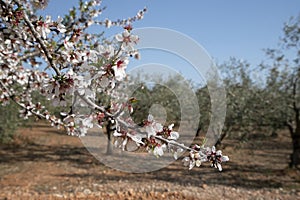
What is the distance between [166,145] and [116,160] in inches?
354

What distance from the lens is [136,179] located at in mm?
7809

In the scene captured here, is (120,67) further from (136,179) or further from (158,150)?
(136,179)

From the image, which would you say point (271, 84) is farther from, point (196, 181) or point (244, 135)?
point (196, 181)

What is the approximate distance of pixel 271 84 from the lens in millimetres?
10664

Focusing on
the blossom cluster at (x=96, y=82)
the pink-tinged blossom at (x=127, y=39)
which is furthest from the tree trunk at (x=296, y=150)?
the pink-tinged blossom at (x=127, y=39)

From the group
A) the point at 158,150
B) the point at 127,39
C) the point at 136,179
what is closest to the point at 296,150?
the point at 136,179

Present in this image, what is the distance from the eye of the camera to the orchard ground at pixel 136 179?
607 centimetres

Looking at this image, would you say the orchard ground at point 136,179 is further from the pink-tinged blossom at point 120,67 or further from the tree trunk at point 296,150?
the pink-tinged blossom at point 120,67

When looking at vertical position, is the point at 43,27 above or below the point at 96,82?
above

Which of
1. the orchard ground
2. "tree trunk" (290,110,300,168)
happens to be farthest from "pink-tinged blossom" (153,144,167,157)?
"tree trunk" (290,110,300,168)

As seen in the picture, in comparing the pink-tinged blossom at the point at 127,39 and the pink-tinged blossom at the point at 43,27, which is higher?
the pink-tinged blossom at the point at 43,27

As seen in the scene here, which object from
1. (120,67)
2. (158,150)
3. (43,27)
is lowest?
(158,150)

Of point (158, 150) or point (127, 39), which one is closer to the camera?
point (127, 39)

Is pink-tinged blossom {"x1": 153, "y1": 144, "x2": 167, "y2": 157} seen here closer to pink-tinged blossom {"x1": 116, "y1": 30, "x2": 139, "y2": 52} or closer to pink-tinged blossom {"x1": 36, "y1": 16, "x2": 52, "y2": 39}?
pink-tinged blossom {"x1": 116, "y1": 30, "x2": 139, "y2": 52}
